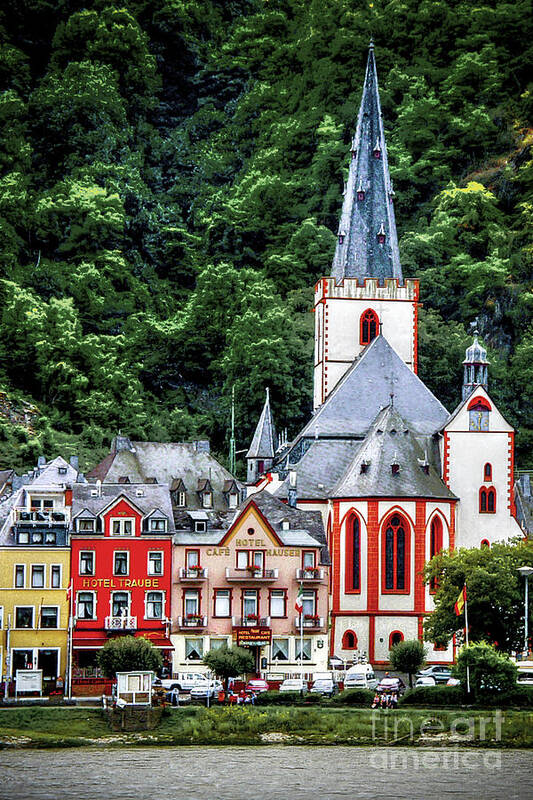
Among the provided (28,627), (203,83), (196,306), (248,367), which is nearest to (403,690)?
(28,627)

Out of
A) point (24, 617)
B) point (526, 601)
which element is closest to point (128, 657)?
point (24, 617)

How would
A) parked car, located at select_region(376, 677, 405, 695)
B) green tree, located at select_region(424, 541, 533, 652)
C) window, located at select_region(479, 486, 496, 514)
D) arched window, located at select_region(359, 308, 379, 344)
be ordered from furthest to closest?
arched window, located at select_region(359, 308, 379, 344) < window, located at select_region(479, 486, 496, 514) < green tree, located at select_region(424, 541, 533, 652) < parked car, located at select_region(376, 677, 405, 695)

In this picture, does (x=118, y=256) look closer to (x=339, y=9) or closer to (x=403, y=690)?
(x=339, y=9)

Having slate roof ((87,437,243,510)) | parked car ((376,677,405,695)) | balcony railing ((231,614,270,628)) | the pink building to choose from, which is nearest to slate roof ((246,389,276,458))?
slate roof ((87,437,243,510))

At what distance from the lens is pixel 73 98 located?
16800cm

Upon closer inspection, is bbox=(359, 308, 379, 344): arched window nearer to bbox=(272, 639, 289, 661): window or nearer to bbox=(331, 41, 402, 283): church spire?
bbox=(331, 41, 402, 283): church spire

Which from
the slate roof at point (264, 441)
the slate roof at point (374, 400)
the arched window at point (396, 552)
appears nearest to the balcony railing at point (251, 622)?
the arched window at point (396, 552)

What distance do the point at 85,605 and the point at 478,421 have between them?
25596 millimetres

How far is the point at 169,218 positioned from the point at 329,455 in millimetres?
65127

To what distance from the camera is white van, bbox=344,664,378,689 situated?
3339 inches

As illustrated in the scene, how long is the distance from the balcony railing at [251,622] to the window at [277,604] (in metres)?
0.67

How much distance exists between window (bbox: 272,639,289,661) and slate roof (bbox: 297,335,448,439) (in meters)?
17.3

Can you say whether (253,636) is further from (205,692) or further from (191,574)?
(205,692)

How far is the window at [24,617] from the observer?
90.2 m
